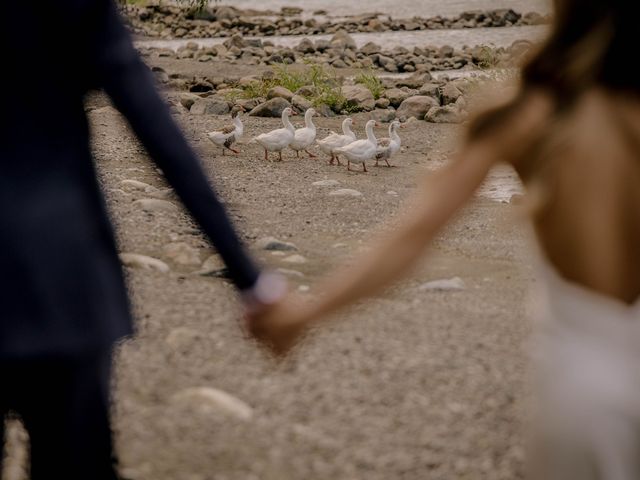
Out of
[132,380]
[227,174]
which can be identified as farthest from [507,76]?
[132,380]

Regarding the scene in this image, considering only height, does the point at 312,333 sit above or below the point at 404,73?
above

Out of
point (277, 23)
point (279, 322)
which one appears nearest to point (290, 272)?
point (279, 322)

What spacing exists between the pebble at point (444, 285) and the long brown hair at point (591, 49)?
399cm

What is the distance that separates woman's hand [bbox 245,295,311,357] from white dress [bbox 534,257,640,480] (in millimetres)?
529

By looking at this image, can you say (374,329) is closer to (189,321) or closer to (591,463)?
(189,321)

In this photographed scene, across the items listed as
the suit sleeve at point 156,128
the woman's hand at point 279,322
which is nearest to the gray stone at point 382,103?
the woman's hand at point 279,322

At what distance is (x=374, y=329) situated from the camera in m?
4.74

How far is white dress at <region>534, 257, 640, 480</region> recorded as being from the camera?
5.91 feet

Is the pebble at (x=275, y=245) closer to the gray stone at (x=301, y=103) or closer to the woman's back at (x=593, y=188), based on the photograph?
the woman's back at (x=593, y=188)

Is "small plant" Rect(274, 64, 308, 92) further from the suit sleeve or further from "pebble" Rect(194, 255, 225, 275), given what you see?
the suit sleeve

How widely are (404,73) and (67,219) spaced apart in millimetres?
20410

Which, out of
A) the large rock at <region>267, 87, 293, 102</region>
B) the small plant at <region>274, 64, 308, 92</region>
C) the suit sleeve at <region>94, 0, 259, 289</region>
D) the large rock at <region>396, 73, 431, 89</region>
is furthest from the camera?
the large rock at <region>396, 73, 431, 89</region>

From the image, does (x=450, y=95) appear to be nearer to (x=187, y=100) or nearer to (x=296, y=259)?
(x=187, y=100)

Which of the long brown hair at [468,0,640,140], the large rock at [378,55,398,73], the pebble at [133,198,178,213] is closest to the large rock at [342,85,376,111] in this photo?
the large rock at [378,55,398,73]
